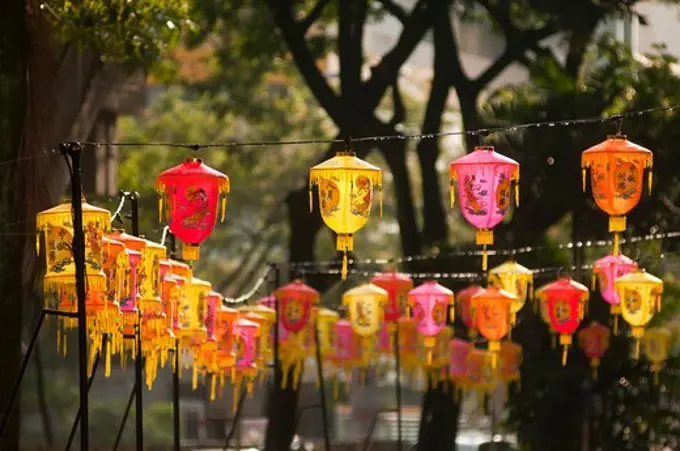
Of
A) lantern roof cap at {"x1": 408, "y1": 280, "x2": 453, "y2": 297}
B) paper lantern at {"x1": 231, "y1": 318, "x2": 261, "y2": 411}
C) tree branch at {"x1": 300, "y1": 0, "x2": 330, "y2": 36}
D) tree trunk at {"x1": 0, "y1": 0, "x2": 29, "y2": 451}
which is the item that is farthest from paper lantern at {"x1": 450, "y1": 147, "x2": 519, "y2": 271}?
tree branch at {"x1": 300, "y1": 0, "x2": 330, "y2": 36}

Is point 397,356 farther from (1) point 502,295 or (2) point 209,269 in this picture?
(2) point 209,269

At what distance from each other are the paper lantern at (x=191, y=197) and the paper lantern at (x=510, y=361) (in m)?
8.93

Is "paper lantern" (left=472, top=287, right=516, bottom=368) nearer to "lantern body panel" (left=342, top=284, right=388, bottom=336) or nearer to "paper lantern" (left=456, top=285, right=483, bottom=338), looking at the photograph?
"lantern body panel" (left=342, top=284, right=388, bottom=336)

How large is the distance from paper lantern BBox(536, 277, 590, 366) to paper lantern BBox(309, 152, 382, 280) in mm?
5526

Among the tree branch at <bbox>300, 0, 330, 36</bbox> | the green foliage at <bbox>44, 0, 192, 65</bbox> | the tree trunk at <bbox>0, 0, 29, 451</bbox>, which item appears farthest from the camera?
the tree branch at <bbox>300, 0, 330, 36</bbox>

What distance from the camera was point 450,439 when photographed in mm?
25750

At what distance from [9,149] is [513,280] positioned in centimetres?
550

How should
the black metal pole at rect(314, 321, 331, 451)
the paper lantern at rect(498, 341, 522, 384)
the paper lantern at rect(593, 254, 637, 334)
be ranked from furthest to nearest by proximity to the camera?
the paper lantern at rect(498, 341, 522, 384)
the black metal pole at rect(314, 321, 331, 451)
the paper lantern at rect(593, 254, 637, 334)

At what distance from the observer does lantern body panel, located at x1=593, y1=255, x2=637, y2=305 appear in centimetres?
1980

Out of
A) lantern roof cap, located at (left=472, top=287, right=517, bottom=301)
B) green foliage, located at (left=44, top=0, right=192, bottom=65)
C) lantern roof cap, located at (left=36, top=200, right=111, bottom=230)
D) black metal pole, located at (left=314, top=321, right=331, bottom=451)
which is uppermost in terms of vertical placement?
green foliage, located at (left=44, top=0, right=192, bottom=65)

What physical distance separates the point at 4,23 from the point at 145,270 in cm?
405

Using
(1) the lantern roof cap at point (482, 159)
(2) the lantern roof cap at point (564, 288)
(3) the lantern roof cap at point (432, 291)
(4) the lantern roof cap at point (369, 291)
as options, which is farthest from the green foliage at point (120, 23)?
(2) the lantern roof cap at point (564, 288)

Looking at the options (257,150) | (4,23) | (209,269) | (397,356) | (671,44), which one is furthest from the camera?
(671,44)

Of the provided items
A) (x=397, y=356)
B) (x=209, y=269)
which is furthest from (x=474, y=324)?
(x=209, y=269)
